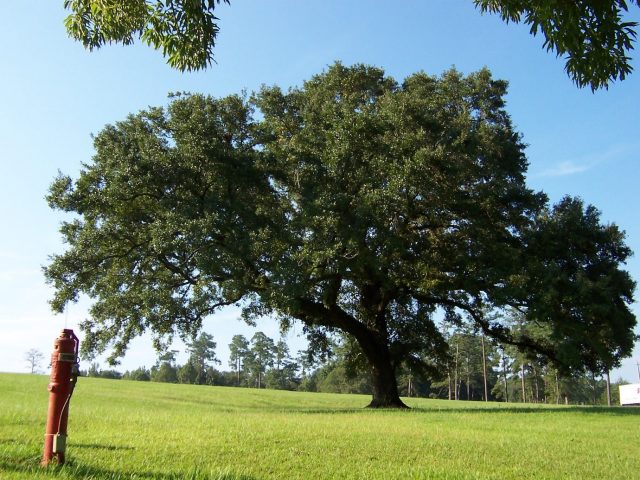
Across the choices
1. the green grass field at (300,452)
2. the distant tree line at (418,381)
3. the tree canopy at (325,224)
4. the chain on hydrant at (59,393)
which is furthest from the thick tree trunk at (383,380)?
the distant tree line at (418,381)

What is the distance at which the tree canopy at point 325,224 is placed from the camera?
1956cm

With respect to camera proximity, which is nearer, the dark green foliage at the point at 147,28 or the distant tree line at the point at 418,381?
the dark green foliage at the point at 147,28

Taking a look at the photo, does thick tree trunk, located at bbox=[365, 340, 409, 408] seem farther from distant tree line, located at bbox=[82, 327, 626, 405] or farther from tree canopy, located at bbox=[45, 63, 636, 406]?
distant tree line, located at bbox=[82, 327, 626, 405]

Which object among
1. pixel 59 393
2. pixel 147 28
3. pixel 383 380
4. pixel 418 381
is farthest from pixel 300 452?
pixel 418 381

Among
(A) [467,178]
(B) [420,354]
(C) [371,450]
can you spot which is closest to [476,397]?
(B) [420,354]

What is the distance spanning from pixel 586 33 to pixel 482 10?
43.9 inches

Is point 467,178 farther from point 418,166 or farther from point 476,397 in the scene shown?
point 476,397

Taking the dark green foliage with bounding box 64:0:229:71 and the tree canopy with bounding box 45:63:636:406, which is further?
the tree canopy with bounding box 45:63:636:406

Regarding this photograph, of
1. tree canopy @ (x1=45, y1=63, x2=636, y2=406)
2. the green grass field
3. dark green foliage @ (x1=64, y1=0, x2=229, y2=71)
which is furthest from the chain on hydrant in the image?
tree canopy @ (x1=45, y1=63, x2=636, y2=406)

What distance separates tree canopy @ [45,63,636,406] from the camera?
19562mm

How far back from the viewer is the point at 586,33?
4.52 m

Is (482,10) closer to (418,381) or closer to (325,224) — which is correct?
(325,224)

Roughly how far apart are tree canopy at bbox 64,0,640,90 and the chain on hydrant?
3.16 metres

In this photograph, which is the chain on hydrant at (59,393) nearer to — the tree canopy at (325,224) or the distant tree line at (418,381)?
the tree canopy at (325,224)
